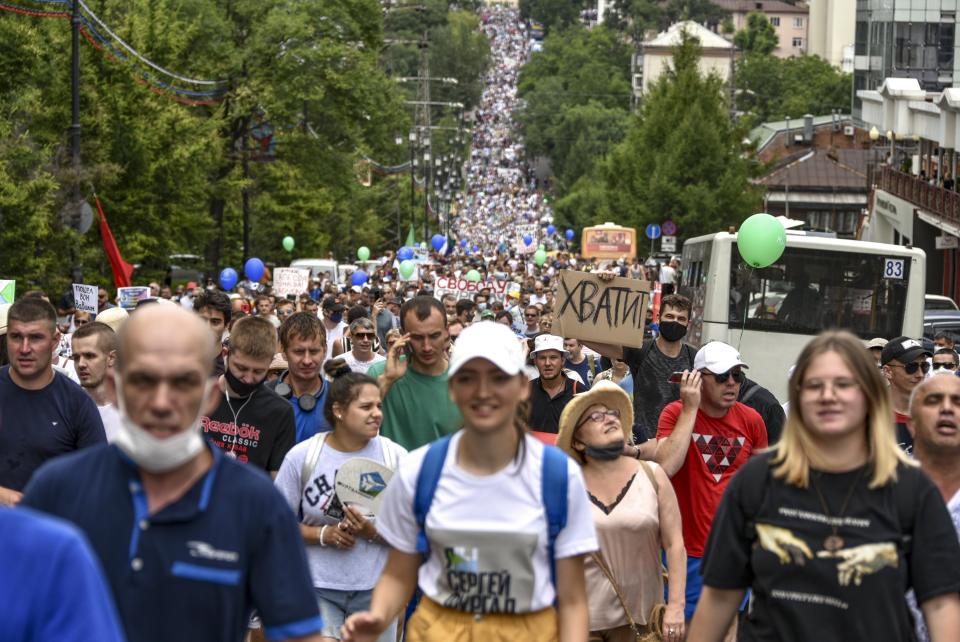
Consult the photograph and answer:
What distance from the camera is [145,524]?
3.86 metres

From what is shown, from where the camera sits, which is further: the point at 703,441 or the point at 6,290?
the point at 6,290

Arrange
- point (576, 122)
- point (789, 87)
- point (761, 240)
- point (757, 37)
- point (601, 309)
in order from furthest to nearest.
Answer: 1. point (757, 37)
2. point (576, 122)
3. point (789, 87)
4. point (761, 240)
5. point (601, 309)

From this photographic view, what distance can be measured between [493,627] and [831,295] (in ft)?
51.8

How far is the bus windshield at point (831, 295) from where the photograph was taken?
20.0 m

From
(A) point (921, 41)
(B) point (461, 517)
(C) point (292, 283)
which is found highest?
(A) point (921, 41)

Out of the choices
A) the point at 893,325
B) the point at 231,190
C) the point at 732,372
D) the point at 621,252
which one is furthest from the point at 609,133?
the point at 732,372

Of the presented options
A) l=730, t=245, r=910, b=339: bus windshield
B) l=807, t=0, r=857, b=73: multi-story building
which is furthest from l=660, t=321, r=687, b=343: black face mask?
l=807, t=0, r=857, b=73: multi-story building

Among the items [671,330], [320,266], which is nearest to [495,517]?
[671,330]

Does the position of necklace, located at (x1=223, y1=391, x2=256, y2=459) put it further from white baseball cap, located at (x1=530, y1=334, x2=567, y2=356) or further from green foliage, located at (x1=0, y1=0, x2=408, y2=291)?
green foliage, located at (x1=0, y1=0, x2=408, y2=291)

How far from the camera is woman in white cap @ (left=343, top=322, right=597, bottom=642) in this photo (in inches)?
185

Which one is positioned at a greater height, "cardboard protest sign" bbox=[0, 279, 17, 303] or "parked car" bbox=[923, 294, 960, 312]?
"cardboard protest sign" bbox=[0, 279, 17, 303]

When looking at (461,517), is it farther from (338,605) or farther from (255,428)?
(255,428)

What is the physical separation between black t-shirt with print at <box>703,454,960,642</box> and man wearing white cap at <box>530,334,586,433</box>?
5.07 m

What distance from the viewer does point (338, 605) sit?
7.41 metres
